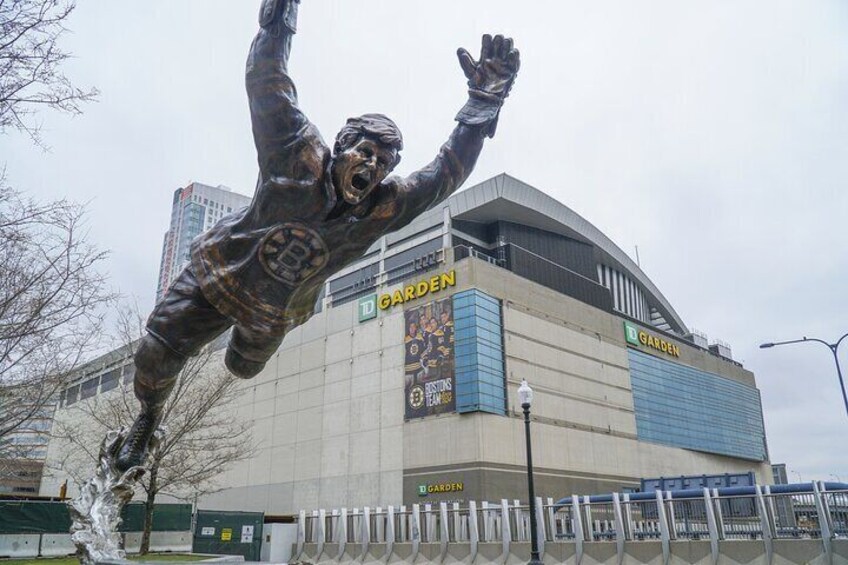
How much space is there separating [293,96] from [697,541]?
48.8 feet

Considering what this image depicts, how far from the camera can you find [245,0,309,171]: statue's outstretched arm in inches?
129

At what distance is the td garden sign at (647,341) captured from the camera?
5041cm

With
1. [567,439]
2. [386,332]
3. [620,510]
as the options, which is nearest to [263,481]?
[386,332]

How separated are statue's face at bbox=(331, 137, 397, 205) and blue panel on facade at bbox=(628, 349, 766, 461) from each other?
4684 centimetres

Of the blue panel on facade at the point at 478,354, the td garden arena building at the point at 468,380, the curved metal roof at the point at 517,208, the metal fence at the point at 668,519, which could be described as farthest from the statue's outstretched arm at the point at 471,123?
the curved metal roof at the point at 517,208

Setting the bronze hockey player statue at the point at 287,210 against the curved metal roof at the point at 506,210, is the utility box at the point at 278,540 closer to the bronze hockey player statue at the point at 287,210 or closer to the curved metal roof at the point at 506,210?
the curved metal roof at the point at 506,210

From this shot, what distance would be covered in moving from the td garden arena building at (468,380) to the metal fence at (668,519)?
1192 cm

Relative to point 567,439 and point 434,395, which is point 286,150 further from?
point 567,439

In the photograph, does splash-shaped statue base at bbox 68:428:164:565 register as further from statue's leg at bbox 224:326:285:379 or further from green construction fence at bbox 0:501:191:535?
green construction fence at bbox 0:501:191:535

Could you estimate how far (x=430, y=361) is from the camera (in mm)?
37062

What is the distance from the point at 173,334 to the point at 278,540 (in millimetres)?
24436

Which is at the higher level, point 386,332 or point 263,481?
point 386,332

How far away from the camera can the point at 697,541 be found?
14992mm

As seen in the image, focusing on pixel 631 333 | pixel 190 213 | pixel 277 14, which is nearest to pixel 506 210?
pixel 631 333
